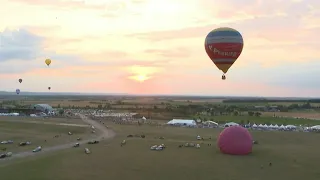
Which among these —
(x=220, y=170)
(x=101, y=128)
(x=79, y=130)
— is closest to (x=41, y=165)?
(x=220, y=170)

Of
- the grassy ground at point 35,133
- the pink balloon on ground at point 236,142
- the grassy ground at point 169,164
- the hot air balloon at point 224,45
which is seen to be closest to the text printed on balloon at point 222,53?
the hot air balloon at point 224,45

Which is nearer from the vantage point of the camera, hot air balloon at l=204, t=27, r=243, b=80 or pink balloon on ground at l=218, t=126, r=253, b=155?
pink balloon on ground at l=218, t=126, r=253, b=155

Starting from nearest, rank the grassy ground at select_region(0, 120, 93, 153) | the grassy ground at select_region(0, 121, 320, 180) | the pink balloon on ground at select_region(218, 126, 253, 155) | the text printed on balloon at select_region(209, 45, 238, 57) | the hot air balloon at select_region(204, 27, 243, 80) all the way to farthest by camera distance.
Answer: the grassy ground at select_region(0, 121, 320, 180), the pink balloon on ground at select_region(218, 126, 253, 155), the hot air balloon at select_region(204, 27, 243, 80), the text printed on balloon at select_region(209, 45, 238, 57), the grassy ground at select_region(0, 120, 93, 153)

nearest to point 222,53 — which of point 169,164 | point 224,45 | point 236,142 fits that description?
point 224,45

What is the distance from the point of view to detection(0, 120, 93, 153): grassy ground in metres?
54.4

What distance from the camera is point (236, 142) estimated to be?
44.9 metres

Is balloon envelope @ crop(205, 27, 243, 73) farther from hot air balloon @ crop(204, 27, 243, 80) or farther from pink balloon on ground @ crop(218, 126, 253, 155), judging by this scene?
pink balloon on ground @ crop(218, 126, 253, 155)

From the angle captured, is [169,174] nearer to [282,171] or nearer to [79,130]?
[282,171]

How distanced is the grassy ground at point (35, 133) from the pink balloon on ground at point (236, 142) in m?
23.4

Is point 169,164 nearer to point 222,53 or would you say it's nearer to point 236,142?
point 236,142

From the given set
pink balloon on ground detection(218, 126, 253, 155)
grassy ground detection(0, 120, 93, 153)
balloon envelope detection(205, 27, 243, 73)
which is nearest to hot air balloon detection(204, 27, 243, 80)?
balloon envelope detection(205, 27, 243, 73)

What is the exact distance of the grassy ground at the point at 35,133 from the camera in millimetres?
54406

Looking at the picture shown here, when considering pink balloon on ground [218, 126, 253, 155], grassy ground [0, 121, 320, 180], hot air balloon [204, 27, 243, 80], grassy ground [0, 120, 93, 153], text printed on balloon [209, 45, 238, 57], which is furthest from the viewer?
grassy ground [0, 120, 93, 153]

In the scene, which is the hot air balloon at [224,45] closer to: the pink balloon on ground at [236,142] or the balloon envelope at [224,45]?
the balloon envelope at [224,45]
